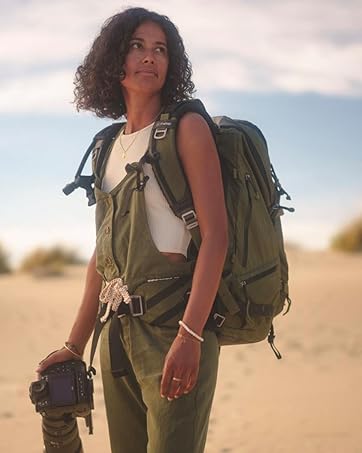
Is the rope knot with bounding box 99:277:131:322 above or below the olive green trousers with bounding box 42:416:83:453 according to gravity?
above

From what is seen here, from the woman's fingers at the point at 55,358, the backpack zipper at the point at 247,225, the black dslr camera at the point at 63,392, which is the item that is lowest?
the black dslr camera at the point at 63,392

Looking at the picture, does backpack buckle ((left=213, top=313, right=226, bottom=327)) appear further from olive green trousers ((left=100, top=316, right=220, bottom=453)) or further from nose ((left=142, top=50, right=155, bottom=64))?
nose ((left=142, top=50, right=155, bottom=64))

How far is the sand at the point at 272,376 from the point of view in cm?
670

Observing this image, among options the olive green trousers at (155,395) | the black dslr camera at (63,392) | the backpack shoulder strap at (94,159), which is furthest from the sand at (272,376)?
the backpack shoulder strap at (94,159)

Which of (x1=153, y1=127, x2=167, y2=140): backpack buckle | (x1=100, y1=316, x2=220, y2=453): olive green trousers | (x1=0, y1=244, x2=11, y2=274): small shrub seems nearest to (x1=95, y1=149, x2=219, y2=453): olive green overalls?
(x1=100, y1=316, x2=220, y2=453): olive green trousers

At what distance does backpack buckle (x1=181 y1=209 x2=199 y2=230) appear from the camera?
3.07m

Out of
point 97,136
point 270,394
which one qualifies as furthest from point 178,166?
point 270,394

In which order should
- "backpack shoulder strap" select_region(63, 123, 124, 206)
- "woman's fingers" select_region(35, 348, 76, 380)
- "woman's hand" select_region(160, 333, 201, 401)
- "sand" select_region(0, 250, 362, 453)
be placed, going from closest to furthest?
"woman's hand" select_region(160, 333, 201, 401), "backpack shoulder strap" select_region(63, 123, 124, 206), "woman's fingers" select_region(35, 348, 76, 380), "sand" select_region(0, 250, 362, 453)

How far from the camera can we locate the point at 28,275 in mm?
21547

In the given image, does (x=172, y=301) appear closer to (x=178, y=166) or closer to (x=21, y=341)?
(x=178, y=166)

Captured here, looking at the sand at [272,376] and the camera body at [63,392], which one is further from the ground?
the camera body at [63,392]

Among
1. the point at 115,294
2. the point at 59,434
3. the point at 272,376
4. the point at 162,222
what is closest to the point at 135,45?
the point at 162,222

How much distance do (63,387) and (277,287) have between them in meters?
0.92

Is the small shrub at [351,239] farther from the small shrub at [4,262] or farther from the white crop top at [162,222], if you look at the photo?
the white crop top at [162,222]
